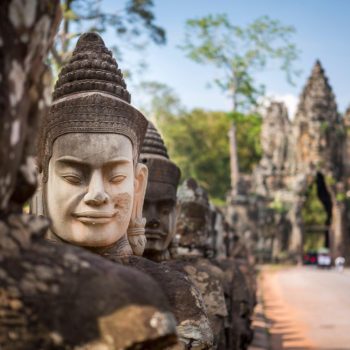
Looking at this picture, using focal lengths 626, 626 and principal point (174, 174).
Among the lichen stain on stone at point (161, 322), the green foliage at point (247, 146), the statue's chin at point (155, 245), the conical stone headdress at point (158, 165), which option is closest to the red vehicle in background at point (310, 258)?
the green foliage at point (247, 146)

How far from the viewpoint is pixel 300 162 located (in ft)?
123

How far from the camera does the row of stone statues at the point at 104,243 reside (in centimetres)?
147

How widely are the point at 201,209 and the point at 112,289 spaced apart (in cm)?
454

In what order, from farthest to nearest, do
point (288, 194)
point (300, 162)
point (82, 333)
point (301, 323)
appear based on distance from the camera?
point (300, 162) < point (288, 194) < point (301, 323) < point (82, 333)

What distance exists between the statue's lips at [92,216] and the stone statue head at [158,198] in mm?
1442

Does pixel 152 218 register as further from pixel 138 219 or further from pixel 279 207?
pixel 279 207

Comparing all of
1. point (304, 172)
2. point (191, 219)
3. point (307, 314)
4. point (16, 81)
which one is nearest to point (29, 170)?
point (16, 81)

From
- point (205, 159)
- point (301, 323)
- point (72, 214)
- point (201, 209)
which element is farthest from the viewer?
point (205, 159)

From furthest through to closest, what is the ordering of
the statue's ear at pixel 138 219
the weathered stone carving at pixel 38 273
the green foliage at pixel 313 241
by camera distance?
the green foliage at pixel 313 241
the statue's ear at pixel 138 219
the weathered stone carving at pixel 38 273

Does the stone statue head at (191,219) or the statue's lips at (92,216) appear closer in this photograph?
the statue's lips at (92,216)

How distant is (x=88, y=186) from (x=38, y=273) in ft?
4.57

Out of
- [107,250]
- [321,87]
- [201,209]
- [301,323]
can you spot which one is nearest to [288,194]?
[321,87]

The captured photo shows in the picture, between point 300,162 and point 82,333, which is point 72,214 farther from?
point 300,162

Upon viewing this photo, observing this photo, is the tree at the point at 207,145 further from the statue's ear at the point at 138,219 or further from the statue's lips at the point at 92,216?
the statue's lips at the point at 92,216
